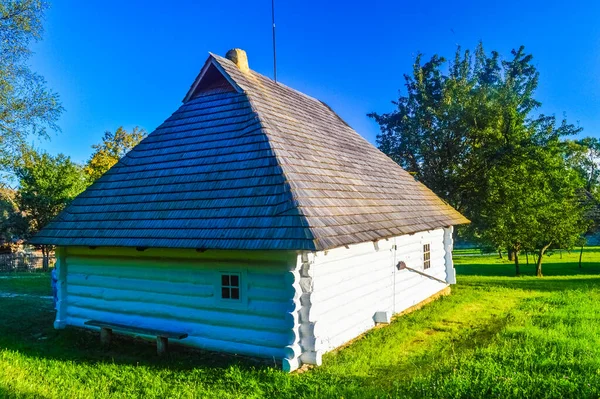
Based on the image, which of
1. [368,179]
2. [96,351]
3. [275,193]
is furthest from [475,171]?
[96,351]

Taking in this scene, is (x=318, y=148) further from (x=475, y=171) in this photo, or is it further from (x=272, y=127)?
(x=475, y=171)

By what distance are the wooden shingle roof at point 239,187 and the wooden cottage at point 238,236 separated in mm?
32

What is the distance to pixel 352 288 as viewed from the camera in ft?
26.1

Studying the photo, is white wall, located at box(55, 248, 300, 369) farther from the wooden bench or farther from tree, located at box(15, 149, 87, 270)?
tree, located at box(15, 149, 87, 270)

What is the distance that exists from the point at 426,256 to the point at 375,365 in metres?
6.24

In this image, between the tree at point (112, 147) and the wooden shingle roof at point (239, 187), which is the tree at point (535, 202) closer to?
the wooden shingle roof at point (239, 187)

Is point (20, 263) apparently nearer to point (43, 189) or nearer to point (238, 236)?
point (43, 189)

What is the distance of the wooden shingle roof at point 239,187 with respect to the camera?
22.0 feet

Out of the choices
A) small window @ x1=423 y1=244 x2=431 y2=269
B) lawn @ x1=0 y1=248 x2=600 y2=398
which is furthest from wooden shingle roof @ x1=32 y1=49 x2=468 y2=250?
lawn @ x1=0 y1=248 x2=600 y2=398

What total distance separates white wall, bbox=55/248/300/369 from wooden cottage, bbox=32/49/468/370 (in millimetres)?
22

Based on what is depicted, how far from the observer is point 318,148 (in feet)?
31.7

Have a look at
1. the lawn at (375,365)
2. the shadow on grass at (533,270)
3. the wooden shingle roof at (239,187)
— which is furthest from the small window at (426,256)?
the shadow on grass at (533,270)

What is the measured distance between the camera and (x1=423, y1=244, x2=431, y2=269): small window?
1198 centimetres

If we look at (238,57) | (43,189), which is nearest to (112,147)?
(43,189)
